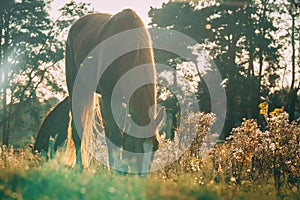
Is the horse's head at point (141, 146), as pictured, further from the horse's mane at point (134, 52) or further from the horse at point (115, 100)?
the horse's mane at point (134, 52)

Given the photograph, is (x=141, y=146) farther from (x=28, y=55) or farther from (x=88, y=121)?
(x=28, y=55)

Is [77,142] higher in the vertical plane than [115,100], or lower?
lower

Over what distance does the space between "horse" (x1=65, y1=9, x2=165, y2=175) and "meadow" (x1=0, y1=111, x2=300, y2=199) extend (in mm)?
238

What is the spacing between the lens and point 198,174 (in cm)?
545

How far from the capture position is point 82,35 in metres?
8.69

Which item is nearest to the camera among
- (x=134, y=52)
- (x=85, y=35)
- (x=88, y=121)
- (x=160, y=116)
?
(x=160, y=116)

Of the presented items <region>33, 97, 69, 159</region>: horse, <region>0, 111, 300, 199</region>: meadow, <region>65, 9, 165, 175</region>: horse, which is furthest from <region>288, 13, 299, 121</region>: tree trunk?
<region>0, 111, 300, 199</region>: meadow

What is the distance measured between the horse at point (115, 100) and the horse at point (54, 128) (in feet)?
5.64

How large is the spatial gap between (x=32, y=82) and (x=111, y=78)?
30.2m

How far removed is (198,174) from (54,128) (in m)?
5.78

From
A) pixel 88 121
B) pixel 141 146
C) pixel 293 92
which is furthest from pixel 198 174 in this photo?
pixel 293 92

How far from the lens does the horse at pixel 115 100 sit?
5.39 metres

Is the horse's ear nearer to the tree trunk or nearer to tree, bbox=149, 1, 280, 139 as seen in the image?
tree, bbox=149, 1, 280, 139

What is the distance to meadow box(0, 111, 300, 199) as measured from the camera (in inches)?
115
